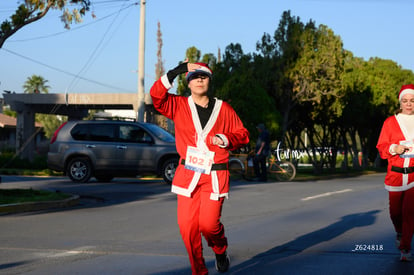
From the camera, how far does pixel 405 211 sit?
265 inches

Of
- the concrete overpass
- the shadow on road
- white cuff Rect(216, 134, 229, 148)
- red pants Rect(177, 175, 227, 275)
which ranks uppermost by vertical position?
the concrete overpass

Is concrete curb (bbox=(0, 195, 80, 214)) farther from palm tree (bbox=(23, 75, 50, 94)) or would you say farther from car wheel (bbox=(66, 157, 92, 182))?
palm tree (bbox=(23, 75, 50, 94))

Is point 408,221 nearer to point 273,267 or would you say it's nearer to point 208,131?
point 273,267

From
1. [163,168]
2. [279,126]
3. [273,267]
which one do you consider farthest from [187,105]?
[279,126]

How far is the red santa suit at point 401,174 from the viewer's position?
6.71 metres

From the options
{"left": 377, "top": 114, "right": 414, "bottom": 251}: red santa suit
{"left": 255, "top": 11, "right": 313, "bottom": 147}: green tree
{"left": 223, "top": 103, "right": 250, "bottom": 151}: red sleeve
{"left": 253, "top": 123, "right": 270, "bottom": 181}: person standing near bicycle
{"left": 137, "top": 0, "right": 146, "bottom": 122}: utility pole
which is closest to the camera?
{"left": 223, "top": 103, "right": 250, "bottom": 151}: red sleeve

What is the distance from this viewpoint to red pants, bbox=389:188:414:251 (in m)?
6.69

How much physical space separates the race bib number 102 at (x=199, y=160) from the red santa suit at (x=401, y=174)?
6.60ft

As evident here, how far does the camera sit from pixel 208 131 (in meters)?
5.76

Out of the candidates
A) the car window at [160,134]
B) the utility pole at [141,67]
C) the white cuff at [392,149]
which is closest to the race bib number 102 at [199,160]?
the white cuff at [392,149]

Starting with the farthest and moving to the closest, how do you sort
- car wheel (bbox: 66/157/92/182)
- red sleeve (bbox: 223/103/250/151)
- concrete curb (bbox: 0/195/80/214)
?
car wheel (bbox: 66/157/92/182) → concrete curb (bbox: 0/195/80/214) → red sleeve (bbox: 223/103/250/151)

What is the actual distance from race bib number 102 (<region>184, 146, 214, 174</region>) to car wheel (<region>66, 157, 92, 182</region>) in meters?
14.5

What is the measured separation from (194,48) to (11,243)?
25050mm

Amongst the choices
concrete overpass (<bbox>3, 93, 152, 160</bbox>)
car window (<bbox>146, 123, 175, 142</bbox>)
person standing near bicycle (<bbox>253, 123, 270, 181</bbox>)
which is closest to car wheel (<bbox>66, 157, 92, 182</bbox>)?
car window (<bbox>146, 123, 175, 142</bbox>)
